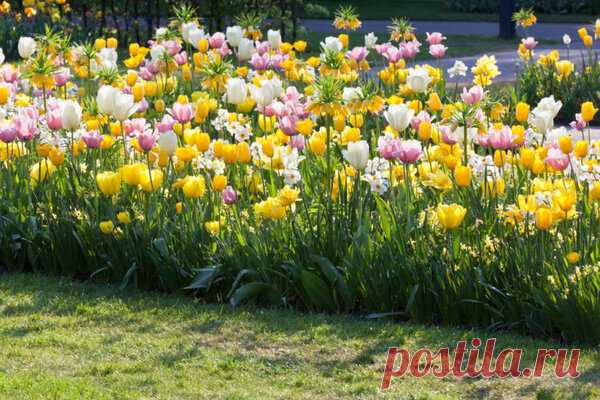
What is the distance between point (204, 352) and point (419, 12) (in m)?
18.7

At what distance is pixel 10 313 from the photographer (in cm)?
558

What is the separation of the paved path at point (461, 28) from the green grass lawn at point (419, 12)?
84 centimetres

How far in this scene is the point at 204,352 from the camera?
4969 mm

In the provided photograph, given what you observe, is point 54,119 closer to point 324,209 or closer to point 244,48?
point 324,209

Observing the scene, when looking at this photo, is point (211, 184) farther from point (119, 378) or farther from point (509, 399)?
point (509, 399)

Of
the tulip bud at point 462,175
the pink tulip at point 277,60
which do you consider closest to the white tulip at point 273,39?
the pink tulip at point 277,60

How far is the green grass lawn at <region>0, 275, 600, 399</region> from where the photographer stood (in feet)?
14.9

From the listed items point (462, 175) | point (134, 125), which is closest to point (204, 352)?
point (462, 175)

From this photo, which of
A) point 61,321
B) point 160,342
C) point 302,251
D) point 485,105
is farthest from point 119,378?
point 485,105

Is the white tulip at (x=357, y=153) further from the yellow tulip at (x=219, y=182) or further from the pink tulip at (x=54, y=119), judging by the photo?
the pink tulip at (x=54, y=119)

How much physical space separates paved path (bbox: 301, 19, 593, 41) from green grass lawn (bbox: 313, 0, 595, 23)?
2.75 feet

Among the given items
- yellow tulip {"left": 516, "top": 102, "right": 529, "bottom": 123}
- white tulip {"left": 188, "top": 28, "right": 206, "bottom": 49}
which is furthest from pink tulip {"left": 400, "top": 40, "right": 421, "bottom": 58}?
yellow tulip {"left": 516, "top": 102, "right": 529, "bottom": 123}

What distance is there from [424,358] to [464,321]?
50 cm

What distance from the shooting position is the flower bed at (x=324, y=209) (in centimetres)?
509
